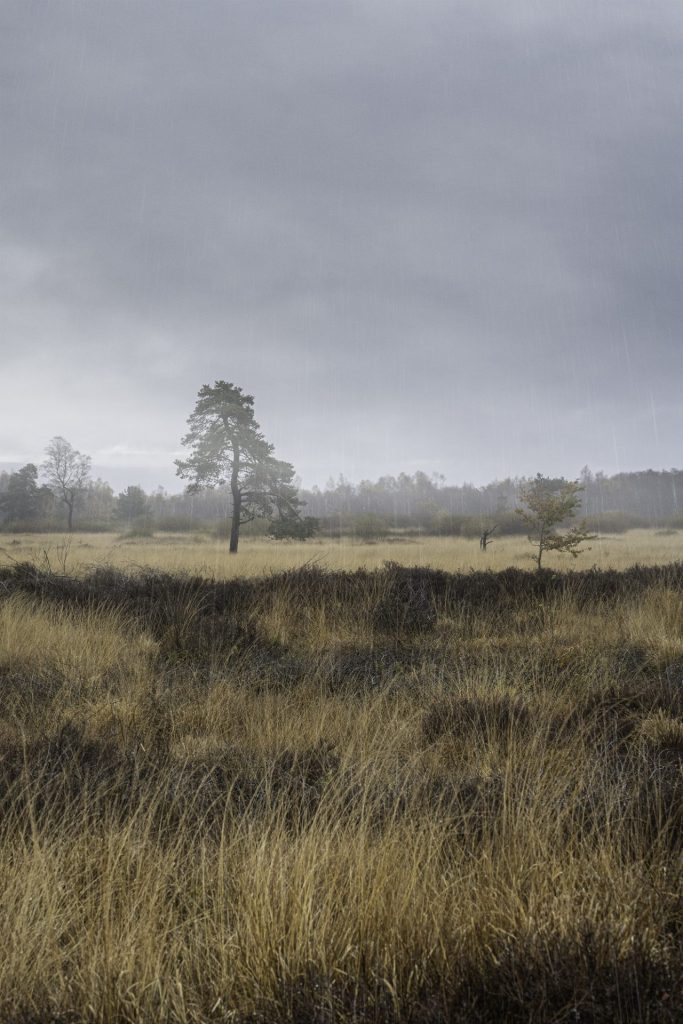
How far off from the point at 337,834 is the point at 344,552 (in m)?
24.5

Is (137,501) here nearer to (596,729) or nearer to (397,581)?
(397,581)

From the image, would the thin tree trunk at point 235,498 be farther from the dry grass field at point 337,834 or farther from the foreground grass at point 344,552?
the dry grass field at point 337,834

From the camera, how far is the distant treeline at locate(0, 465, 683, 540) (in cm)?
4350

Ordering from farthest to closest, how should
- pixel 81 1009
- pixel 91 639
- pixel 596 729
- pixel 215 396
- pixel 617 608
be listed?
pixel 215 396, pixel 617 608, pixel 91 639, pixel 596 729, pixel 81 1009

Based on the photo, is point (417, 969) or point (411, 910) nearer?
point (417, 969)

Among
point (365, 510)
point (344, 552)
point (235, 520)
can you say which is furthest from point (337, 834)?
point (365, 510)

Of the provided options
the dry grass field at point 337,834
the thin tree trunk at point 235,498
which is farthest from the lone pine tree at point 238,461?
the dry grass field at point 337,834

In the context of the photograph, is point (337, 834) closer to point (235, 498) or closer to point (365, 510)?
point (235, 498)

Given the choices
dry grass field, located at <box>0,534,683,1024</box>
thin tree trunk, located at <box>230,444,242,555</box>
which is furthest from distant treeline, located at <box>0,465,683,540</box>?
dry grass field, located at <box>0,534,683,1024</box>

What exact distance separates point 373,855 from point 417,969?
1.42ft

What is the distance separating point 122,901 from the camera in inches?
77.9

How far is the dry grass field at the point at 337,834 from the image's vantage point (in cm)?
164

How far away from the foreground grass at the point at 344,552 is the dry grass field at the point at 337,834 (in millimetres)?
12808

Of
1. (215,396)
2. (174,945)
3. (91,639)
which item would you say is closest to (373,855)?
(174,945)
